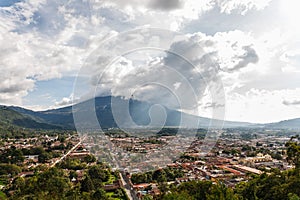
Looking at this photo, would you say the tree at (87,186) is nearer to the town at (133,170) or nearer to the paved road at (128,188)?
the town at (133,170)

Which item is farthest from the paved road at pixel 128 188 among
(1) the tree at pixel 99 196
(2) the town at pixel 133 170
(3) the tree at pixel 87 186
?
(1) the tree at pixel 99 196

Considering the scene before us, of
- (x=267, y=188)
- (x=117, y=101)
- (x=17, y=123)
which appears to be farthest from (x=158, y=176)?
(x=17, y=123)

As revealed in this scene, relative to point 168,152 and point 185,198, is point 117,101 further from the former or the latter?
point 168,152

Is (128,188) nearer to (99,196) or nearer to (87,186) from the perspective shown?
(87,186)

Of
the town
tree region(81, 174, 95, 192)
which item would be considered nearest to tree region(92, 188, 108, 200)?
the town

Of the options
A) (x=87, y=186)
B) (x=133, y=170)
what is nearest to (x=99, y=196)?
(x=87, y=186)

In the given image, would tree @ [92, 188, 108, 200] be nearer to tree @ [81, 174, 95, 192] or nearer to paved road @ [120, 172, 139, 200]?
paved road @ [120, 172, 139, 200]

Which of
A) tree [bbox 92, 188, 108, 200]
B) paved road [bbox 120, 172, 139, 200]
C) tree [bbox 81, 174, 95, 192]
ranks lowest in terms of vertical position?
paved road [bbox 120, 172, 139, 200]

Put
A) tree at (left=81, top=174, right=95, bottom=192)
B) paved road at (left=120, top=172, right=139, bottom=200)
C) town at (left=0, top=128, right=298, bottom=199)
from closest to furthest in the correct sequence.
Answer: town at (left=0, top=128, right=298, bottom=199) → paved road at (left=120, top=172, right=139, bottom=200) → tree at (left=81, top=174, right=95, bottom=192)

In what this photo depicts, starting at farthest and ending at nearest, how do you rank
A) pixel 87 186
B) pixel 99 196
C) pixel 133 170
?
pixel 133 170
pixel 87 186
pixel 99 196

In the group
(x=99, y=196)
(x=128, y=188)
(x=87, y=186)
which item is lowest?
(x=128, y=188)

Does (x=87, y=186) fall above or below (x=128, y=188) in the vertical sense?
above
